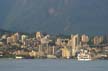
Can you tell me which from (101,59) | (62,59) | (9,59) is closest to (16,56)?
(9,59)

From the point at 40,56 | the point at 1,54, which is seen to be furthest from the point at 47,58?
the point at 1,54

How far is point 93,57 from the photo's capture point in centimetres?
16312

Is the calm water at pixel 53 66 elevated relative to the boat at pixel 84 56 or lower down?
lower down

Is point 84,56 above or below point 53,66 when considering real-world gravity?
above

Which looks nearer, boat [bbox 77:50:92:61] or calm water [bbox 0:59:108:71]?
calm water [bbox 0:59:108:71]

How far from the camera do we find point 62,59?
167m

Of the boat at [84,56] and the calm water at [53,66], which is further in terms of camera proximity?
the boat at [84,56]

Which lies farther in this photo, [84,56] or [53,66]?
[84,56]

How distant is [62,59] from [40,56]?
6.42m

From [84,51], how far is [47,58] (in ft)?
35.0

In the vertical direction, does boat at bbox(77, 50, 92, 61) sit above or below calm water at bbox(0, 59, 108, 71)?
above

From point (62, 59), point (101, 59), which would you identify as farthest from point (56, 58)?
point (101, 59)

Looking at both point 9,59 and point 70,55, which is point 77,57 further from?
point 9,59

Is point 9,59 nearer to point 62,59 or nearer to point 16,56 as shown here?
point 16,56
